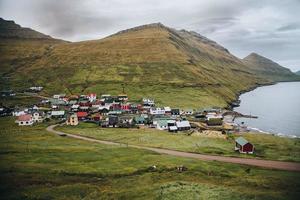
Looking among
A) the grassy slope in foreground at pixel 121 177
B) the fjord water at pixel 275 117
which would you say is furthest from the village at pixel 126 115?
the grassy slope in foreground at pixel 121 177

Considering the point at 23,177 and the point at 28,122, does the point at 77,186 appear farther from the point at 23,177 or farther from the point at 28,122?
the point at 28,122

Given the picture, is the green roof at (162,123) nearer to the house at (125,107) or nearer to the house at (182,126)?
the house at (182,126)

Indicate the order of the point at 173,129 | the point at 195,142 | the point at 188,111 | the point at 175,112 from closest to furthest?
the point at 195,142 → the point at 173,129 → the point at 175,112 → the point at 188,111

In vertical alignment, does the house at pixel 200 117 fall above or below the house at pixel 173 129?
above

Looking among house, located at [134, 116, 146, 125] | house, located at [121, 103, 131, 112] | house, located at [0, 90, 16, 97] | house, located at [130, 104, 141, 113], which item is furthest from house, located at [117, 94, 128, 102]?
house, located at [0, 90, 16, 97]

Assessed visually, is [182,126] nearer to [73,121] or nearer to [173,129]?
[173,129]

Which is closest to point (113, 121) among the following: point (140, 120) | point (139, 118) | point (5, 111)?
point (140, 120)

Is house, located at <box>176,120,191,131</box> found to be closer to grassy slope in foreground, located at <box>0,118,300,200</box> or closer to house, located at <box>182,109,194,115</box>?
house, located at <box>182,109,194,115</box>
